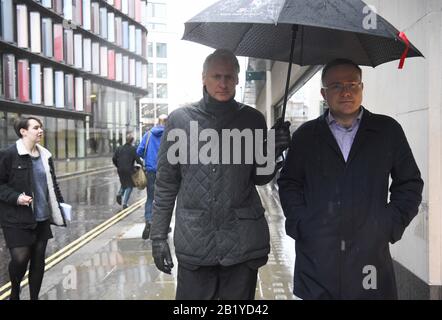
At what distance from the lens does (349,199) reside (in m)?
2.26

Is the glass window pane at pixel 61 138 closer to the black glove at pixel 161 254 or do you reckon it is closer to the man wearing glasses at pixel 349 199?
the black glove at pixel 161 254

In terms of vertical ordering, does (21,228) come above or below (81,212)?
above

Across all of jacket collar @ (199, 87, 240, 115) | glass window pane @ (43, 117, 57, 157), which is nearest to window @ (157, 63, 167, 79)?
glass window pane @ (43, 117, 57, 157)

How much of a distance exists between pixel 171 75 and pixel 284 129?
62702 millimetres

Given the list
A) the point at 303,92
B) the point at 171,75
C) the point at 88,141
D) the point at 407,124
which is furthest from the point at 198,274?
the point at 171,75

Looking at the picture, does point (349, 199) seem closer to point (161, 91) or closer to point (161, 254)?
point (161, 254)

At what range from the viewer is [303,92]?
34.0 feet

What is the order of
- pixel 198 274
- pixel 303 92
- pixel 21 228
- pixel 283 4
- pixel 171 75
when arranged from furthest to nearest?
pixel 171 75
pixel 303 92
pixel 21 228
pixel 198 274
pixel 283 4

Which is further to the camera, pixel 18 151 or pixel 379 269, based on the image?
pixel 18 151

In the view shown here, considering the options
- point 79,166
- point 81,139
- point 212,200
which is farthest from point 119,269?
point 81,139

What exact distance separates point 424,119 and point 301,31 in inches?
54.9

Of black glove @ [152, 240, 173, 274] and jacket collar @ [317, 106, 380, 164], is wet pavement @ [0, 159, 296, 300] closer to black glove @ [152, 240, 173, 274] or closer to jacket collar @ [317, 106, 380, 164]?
black glove @ [152, 240, 173, 274]

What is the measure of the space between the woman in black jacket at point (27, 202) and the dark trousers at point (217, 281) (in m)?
2.01
